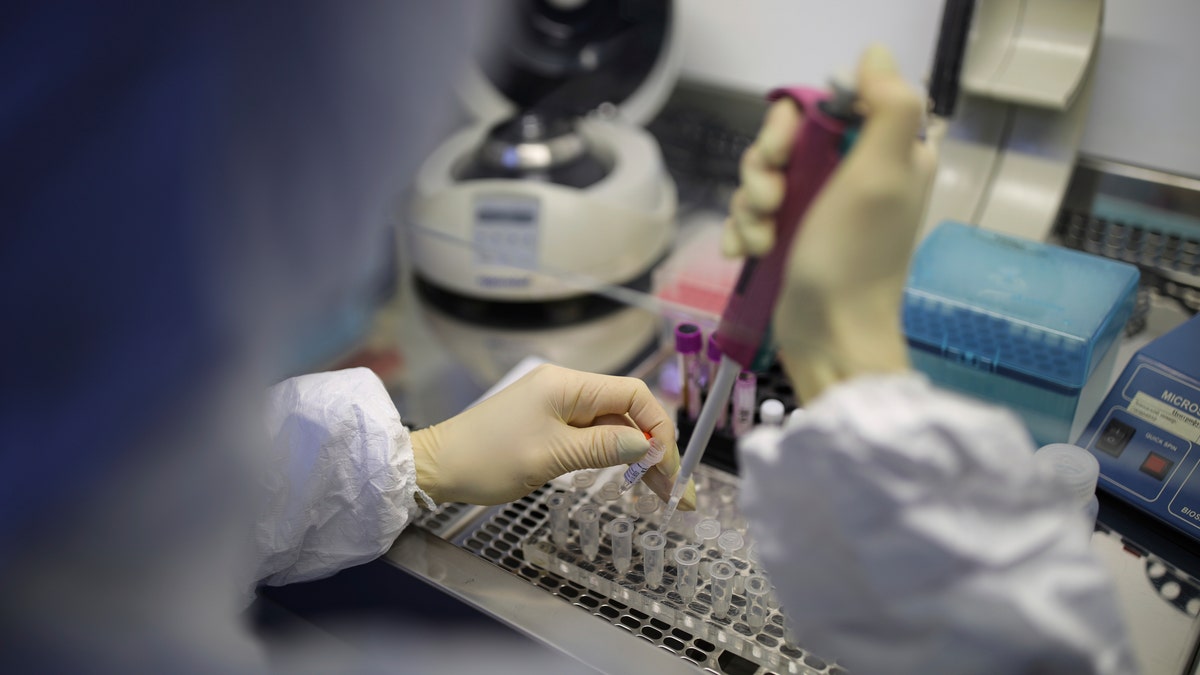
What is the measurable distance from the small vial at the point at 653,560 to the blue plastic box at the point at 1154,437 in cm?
38

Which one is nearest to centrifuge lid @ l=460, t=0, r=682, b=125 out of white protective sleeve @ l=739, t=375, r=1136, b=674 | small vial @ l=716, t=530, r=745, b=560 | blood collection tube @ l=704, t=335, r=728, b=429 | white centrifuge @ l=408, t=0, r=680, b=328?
white centrifuge @ l=408, t=0, r=680, b=328

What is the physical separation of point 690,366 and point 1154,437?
0.42 m

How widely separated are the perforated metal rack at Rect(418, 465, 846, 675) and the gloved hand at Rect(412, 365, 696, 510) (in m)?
0.06

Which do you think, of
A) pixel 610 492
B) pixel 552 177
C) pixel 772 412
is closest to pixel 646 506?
pixel 610 492

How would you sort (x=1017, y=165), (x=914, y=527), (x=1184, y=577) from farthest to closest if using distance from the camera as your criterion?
(x=1017, y=165)
(x=1184, y=577)
(x=914, y=527)

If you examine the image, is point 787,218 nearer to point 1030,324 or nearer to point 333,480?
point 1030,324

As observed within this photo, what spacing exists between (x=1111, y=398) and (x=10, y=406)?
0.84 metres

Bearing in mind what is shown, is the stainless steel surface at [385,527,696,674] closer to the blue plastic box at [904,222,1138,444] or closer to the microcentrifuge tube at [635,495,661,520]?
the microcentrifuge tube at [635,495,661,520]

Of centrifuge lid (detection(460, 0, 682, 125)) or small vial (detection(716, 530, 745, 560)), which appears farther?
centrifuge lid (detection(460, 0, 682, 125))

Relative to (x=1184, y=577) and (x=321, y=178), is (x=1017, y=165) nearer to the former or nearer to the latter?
(x=1184, y=577)

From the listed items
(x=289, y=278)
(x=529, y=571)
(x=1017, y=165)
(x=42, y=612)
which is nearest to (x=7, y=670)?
(x=42, y=612)

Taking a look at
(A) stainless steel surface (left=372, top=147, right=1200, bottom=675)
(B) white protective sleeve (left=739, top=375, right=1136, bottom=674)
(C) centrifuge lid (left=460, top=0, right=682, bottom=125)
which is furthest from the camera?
(C) centrifuge lid (left=460, top=0, right=682, bottom=125)

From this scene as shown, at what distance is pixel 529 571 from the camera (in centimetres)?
83

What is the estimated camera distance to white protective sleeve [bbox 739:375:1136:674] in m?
0.48
